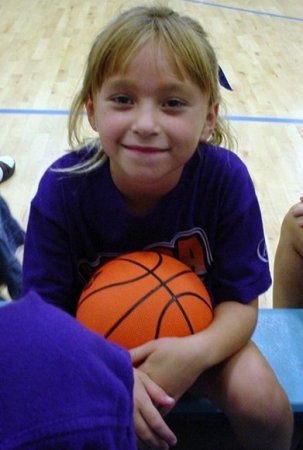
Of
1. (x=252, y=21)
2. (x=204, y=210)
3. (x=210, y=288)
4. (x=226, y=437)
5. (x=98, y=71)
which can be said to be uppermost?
(x=98, y=71)

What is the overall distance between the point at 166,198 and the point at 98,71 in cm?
25

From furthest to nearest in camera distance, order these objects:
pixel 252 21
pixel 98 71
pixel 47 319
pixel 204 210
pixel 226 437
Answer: pixel 252 21 → pixel 226 437 → pixel 204 210 → pixel 98 71 → pixel 47 319

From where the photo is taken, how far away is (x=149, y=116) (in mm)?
914

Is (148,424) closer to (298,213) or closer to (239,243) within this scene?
(239,243)

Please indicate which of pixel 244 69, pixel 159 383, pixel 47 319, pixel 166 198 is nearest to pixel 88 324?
pixel 159 383

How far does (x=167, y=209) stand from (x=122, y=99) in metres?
0.22

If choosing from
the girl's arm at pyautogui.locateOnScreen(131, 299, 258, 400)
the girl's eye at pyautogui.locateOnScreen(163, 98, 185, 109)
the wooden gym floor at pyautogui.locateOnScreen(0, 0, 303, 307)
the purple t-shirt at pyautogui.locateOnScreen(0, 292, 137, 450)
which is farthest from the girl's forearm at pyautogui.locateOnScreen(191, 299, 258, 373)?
the wooden gym floor at pyautogui.locateOnScreen(0, 0, 303, 307)

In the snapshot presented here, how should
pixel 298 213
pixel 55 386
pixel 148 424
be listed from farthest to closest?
pixel 298 213, pixel 148 424, pixel 55 386

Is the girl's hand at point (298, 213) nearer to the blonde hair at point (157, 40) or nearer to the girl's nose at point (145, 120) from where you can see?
the blonde hair at point (157, 40)

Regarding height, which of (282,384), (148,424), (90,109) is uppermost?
(90,109)

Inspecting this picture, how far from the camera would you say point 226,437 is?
117 cm

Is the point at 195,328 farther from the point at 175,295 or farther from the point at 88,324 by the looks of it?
the point at 88,324

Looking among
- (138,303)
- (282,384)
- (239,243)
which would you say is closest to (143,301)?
(138,303)

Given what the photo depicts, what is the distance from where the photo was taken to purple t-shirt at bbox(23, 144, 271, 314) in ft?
3.38
